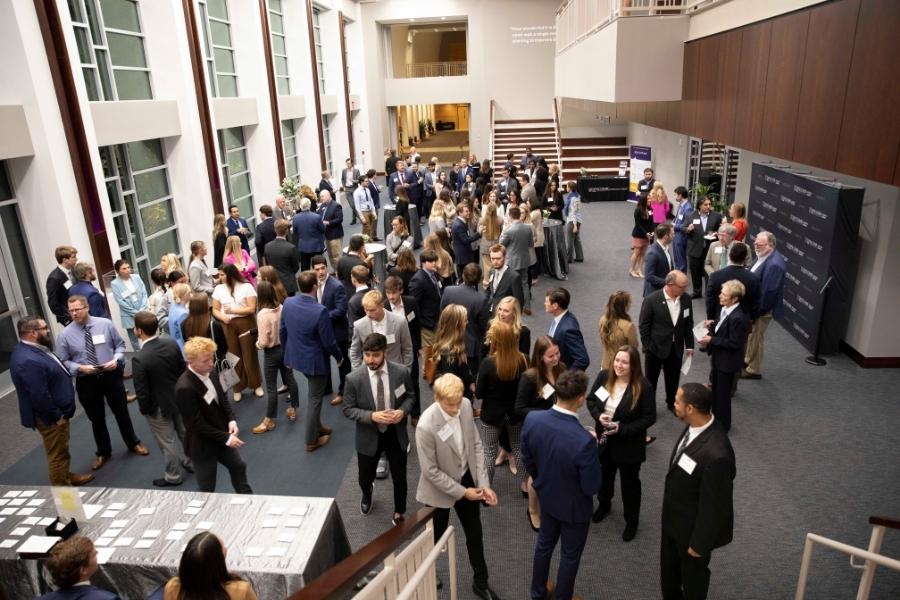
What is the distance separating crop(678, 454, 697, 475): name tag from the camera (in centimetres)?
314

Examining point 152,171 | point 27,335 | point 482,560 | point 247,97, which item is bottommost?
point 482,560

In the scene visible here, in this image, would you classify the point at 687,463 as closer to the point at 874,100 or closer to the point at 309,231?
the point at 874,100

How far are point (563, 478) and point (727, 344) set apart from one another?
2746mm

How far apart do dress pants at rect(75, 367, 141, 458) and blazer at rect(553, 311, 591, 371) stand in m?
3.91

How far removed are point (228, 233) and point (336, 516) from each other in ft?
21.7

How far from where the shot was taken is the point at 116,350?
5488 mm

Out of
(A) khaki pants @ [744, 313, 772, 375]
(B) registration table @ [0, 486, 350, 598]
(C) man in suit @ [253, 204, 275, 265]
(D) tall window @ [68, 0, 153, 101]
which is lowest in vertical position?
(A) khaki pants @ [744, 313, 772, 375]

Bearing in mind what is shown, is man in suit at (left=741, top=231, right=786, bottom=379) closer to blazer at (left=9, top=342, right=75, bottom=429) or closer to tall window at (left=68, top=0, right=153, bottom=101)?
blazer at (left=9, top=342, right=75, bottom=429)

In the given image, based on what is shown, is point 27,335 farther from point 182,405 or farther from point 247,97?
point 247,97

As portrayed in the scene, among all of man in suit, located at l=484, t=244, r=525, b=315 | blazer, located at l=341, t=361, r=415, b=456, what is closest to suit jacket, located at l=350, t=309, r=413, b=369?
blazer, located at l=341, t=361, r=415, b=456

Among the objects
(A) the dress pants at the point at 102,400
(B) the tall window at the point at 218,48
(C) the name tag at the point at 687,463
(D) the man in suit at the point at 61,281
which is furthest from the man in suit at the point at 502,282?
(B) the tall window at the point at 218,48

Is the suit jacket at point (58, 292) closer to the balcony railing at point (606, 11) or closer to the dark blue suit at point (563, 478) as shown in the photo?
the dark blue suit at point (563, 478)

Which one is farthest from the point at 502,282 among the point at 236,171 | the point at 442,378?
the point at 236,171

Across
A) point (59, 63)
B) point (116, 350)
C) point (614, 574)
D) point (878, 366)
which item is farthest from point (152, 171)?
point (878, 366)
